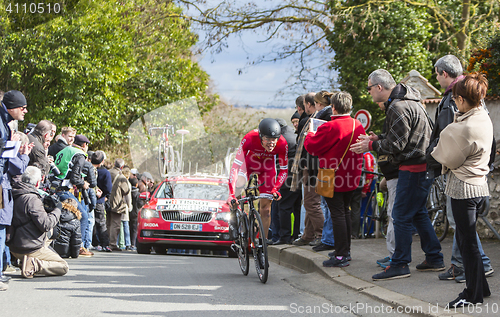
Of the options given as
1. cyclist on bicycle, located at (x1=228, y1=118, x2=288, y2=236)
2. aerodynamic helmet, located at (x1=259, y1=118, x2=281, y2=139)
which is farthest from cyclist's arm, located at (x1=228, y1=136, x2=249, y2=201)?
aerodynamic helmet, located at (x1=259, y1=118, x2=281, y2=139)

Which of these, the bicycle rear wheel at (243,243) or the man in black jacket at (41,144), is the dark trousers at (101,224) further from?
the bicycle rear wheel at (243,243)

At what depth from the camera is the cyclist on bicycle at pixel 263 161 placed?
7191mm

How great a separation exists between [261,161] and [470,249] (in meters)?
3.69

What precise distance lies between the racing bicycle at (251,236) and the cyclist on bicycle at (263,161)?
21cm

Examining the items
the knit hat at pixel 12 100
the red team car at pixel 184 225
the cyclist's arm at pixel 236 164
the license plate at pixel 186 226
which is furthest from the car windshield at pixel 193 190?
the knit hat at pixel 12 100

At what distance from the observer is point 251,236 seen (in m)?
6.79

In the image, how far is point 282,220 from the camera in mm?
9500

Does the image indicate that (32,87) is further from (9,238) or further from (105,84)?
(9,238)

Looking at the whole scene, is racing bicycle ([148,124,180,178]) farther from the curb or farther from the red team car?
the curb

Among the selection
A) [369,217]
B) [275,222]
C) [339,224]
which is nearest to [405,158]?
[339,224]

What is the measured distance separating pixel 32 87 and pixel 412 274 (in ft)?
67.0

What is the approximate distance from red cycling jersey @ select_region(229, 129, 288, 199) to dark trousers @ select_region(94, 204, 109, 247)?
495 centimetres

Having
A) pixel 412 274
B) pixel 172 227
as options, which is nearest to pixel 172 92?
pixel 172 227

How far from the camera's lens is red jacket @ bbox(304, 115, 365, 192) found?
6.83 meters
